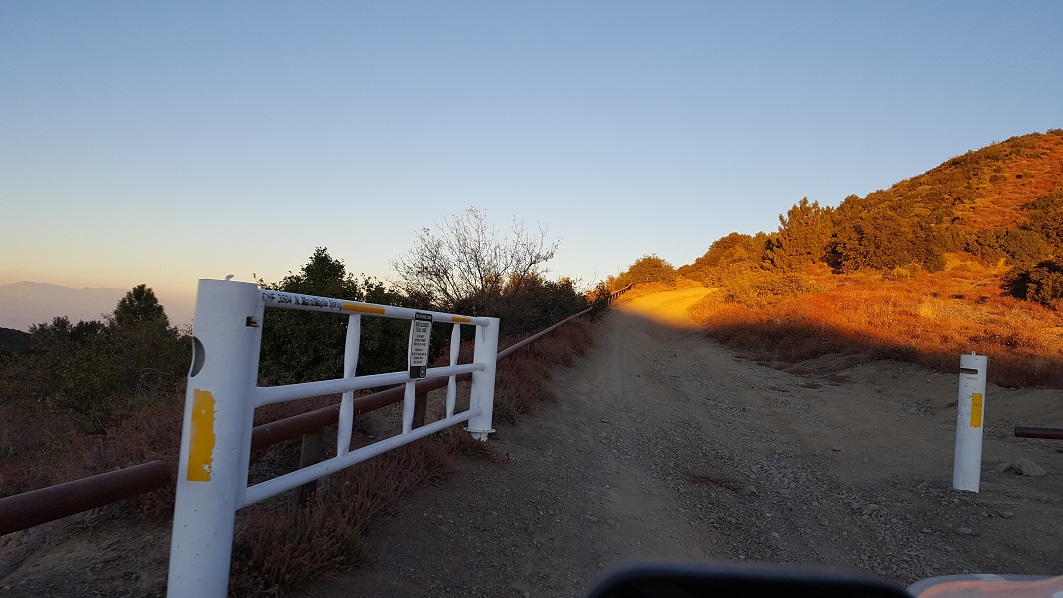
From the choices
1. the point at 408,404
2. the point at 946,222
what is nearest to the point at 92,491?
the point at 408,404

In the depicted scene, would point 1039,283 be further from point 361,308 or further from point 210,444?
point 210,444

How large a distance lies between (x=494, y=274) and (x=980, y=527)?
16.4m

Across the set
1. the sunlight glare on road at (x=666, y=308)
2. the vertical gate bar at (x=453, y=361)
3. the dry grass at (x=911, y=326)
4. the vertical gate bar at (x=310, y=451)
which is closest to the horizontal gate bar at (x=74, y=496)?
the vertical gate bar at (x=310, y=451)

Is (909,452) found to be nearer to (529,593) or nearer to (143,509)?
(529,593)

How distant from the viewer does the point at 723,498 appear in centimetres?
719

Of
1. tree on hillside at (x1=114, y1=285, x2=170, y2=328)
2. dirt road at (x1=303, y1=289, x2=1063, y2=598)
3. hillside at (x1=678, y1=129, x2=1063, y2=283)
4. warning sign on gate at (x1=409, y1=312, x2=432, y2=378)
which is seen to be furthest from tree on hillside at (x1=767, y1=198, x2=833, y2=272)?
warning sign on gate at (x1=409, y1=312, x2=432, y2=378)

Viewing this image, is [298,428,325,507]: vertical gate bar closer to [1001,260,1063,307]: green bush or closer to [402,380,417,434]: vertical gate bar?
[402,380,417,434]: vertical gate bar

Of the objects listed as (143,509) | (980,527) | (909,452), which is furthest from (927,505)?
(143,509)

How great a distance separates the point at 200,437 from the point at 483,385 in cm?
421

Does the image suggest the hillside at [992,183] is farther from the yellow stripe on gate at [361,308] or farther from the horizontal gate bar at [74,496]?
the horizontal gate bar at [74,496]

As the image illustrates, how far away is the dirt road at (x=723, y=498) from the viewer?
4719 millimetres

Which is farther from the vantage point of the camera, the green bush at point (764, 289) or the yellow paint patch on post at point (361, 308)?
the green bush at point (764, 289)

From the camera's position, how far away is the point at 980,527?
6.09m

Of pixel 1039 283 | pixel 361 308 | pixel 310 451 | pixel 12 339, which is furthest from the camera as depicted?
pixel 12 339
